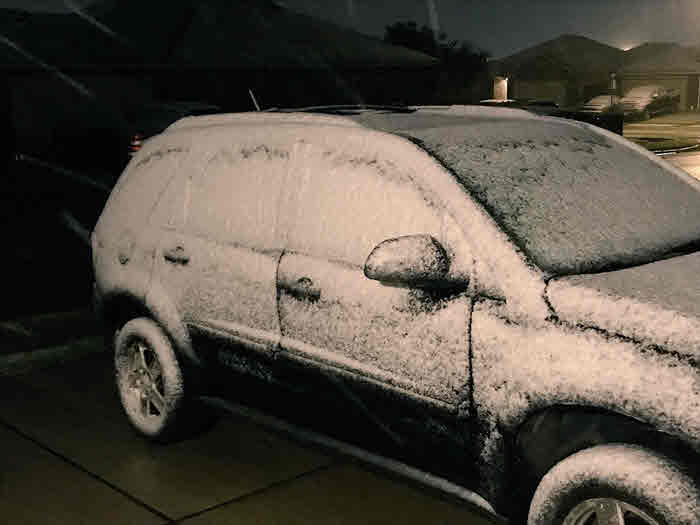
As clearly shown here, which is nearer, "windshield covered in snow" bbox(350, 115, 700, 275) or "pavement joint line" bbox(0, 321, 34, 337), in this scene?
"windshield covered in snow" bbox(350, 115, 700, 275)

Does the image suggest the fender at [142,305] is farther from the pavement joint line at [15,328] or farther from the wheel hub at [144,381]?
the pavement joint line at [15,328]

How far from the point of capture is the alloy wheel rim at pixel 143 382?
5199 mm

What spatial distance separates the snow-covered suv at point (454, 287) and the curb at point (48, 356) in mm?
1723

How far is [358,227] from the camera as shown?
3.96 meters

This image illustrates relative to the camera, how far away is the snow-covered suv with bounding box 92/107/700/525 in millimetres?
3068

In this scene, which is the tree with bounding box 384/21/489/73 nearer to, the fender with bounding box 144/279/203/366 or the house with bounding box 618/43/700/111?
the house with bounding box 618/43/700/111

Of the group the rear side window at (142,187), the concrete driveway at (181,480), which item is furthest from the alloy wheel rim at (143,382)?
the rear side window at (142,187)

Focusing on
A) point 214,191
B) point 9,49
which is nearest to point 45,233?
point 9,49

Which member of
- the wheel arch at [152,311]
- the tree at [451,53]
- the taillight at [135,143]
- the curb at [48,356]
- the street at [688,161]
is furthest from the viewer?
the tree at [451,53]

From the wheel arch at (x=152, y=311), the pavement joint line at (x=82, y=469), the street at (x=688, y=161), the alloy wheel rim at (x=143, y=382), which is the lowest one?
the street at (x=688, y=161)

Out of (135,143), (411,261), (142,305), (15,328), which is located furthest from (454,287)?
(135,143)

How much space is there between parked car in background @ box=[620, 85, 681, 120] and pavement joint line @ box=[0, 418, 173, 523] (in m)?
49.5

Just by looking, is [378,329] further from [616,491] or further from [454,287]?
[616,491]

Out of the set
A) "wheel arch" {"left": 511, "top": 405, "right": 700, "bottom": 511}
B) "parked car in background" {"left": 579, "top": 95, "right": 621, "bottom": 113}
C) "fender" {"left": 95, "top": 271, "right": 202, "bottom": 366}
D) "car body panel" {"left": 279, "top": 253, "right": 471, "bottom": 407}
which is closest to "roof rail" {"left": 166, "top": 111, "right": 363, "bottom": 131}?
"car body panel" {"left": 279, "top": 253, "right": 471, "bottom": 407}
